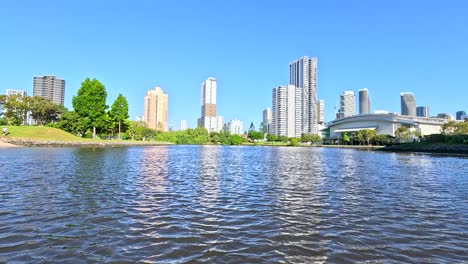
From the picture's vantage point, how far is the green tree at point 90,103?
8531 cm

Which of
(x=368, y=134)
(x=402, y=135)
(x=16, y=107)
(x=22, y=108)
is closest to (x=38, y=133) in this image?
(x=16, y=107)

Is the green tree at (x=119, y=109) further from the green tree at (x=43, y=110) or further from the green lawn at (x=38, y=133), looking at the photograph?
the green tree at (x=43, y=110)

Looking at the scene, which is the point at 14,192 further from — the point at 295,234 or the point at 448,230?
the point at 448,230

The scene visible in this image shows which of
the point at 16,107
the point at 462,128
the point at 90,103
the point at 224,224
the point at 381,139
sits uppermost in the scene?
the point at 16,107

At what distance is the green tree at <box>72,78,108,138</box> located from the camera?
280 ft

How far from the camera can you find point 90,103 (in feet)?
281

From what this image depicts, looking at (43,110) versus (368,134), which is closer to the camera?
(43,110)

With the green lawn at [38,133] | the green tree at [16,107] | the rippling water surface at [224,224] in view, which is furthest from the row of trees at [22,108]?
the rippling water surface at [224,224]

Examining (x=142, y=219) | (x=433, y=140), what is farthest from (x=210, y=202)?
(x=433, y=140)

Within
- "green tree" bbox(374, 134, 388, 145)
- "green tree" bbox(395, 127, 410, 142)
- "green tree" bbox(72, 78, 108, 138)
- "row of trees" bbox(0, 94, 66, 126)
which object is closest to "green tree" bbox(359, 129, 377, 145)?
"green tree" bbox(374, 134, 388, 145)

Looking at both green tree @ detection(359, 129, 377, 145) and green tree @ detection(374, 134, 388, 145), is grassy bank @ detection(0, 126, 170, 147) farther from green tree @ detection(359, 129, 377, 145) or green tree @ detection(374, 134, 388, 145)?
green tree @ detection(374, 134, 388, 145)

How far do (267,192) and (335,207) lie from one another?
168 inches

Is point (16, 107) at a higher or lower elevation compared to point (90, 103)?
higher

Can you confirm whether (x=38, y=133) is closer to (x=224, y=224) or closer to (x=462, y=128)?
(x=224, y=224)
